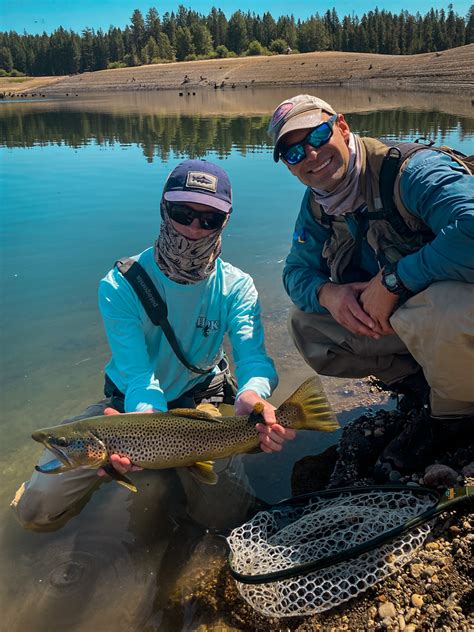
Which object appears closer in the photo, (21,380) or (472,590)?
(472,590)

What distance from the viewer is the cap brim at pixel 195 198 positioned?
143 inches

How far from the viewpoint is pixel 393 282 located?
340 cm

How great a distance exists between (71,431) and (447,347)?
2322 mm

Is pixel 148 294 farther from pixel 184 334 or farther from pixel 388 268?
pixel 388 268

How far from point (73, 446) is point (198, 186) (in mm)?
1866

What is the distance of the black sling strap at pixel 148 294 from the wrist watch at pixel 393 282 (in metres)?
1.54

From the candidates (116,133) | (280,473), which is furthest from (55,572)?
(116,133)

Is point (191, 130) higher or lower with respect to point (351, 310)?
higher

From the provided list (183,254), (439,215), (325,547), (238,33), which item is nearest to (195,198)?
(183,254)

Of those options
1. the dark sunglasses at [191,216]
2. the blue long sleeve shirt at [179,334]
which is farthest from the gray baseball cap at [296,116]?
the blue long sleeve shirt at [179,334]

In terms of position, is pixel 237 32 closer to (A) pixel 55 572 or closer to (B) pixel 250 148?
(B) pixel 250 148

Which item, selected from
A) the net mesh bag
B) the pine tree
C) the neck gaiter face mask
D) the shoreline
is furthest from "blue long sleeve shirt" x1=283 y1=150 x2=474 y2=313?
the pine tree

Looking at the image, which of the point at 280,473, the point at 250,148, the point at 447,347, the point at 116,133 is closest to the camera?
the point at 447,347

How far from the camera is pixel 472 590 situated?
104 inches
